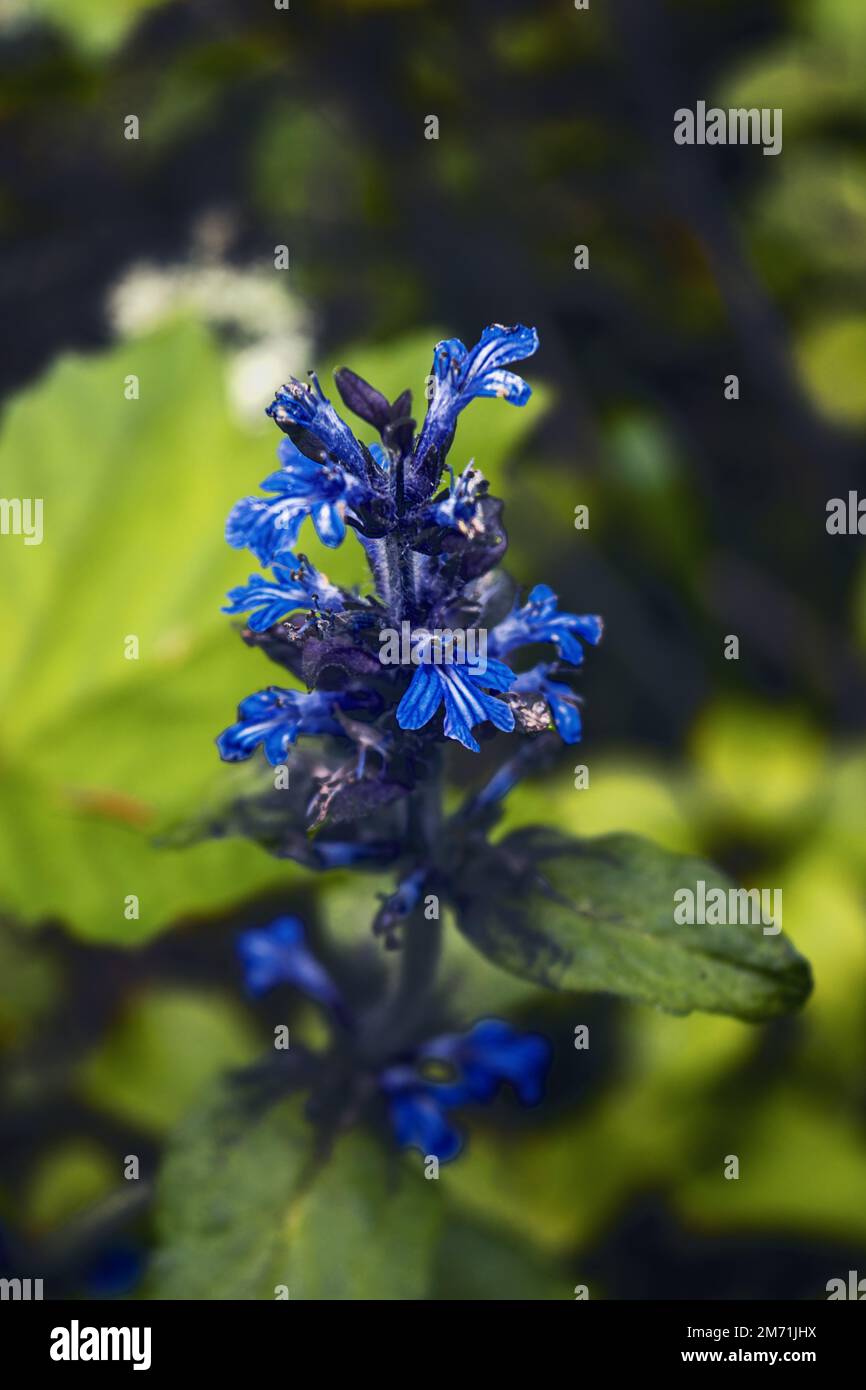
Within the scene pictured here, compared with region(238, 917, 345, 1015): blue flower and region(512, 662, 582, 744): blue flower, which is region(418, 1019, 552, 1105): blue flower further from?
region(512, 662, 582, 744): blue flower

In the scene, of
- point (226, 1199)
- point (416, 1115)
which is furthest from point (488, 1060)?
point (226, 1199)

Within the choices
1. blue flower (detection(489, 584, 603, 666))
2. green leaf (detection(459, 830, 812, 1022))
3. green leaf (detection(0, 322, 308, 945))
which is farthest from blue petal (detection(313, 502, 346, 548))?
green leaf (detection(0, 322, 308, 945))

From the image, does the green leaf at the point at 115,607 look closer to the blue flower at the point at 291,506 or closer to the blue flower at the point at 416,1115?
the blue flower at the point at 416,1115

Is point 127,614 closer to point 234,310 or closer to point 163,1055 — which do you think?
point 163,1055

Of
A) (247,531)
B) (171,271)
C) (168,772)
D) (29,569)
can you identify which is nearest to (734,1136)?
(168,772)

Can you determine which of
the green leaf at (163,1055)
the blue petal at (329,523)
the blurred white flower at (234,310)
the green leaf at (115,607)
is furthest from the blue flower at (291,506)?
the blurred white flower at (234,310)
